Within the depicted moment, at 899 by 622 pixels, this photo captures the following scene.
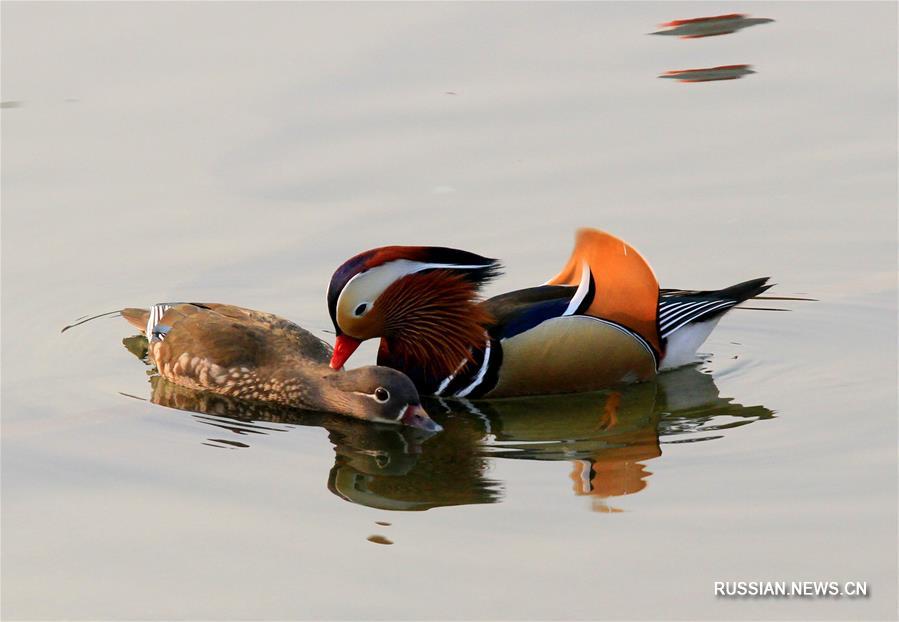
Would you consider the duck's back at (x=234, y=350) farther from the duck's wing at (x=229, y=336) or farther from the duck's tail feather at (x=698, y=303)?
the duck's tail feather at (x=698, y=303)

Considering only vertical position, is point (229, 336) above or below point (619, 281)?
below

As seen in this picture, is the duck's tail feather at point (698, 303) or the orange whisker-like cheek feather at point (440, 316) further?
the duck's tail feather at point (698, 303)

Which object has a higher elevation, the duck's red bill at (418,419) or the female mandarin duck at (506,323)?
the female mandarin duck at (506,323)

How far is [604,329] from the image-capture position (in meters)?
9.12

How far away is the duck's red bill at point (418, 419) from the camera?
858 centimetres

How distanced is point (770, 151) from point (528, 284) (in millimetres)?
2615

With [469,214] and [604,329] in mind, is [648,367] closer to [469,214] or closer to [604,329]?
[604,329]

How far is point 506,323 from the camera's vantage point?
9.11 m

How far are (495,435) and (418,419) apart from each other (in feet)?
1.39

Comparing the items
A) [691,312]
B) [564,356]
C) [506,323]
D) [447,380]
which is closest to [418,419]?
[447,380]

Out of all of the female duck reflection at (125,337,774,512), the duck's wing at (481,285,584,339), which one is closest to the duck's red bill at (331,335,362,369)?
the female duck reflection at (125,337,774,512)

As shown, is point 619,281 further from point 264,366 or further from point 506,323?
point 264,366

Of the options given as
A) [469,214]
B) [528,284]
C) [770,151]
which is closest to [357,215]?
[469,214]

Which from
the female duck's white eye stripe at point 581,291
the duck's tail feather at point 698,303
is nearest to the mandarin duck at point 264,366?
the female duck's white eye stripe at point 581,291
